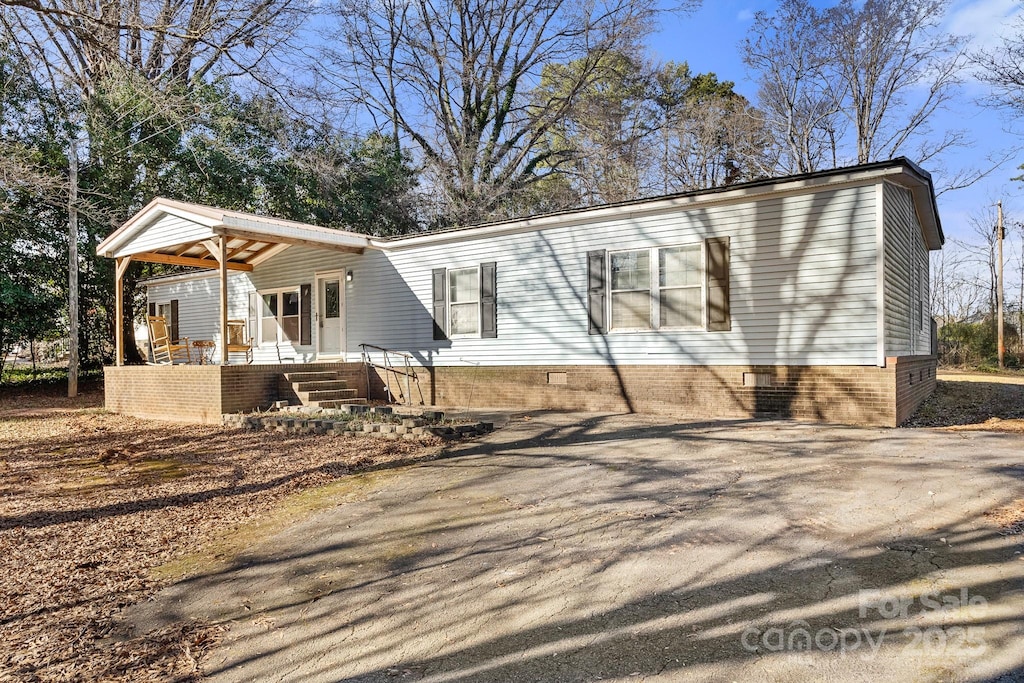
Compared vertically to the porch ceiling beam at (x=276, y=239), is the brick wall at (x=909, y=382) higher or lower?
lower

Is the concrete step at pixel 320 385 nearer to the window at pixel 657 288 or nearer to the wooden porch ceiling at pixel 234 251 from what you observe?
the wooden porch ceiling at pixel 234 251

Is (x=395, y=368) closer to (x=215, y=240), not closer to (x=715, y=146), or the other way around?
(x=215, y=240)

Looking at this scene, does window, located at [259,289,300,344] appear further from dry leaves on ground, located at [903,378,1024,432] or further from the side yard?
dry leaves on ground, located at [903,378,1024,432]

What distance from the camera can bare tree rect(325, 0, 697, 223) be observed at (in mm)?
23797

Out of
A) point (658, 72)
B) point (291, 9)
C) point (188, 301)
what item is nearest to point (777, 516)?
point (291, 9)

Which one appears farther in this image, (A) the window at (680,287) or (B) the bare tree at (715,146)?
(B) the bare tree at (715,146)

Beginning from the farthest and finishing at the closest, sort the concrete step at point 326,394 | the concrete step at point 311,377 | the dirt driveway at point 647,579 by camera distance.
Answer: the concrete step at point 311,377, the concrete step at point 326,394, the dirt driveway at point 647,579

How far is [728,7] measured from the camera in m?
22.8

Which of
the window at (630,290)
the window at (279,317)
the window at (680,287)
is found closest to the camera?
the window at (680,287)

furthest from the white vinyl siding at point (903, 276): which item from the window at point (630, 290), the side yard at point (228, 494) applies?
the window at point (630, 290)

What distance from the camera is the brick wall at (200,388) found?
11.2m

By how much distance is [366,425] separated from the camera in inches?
356

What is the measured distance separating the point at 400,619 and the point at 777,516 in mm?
2777

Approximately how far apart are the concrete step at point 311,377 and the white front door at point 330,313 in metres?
1.55
